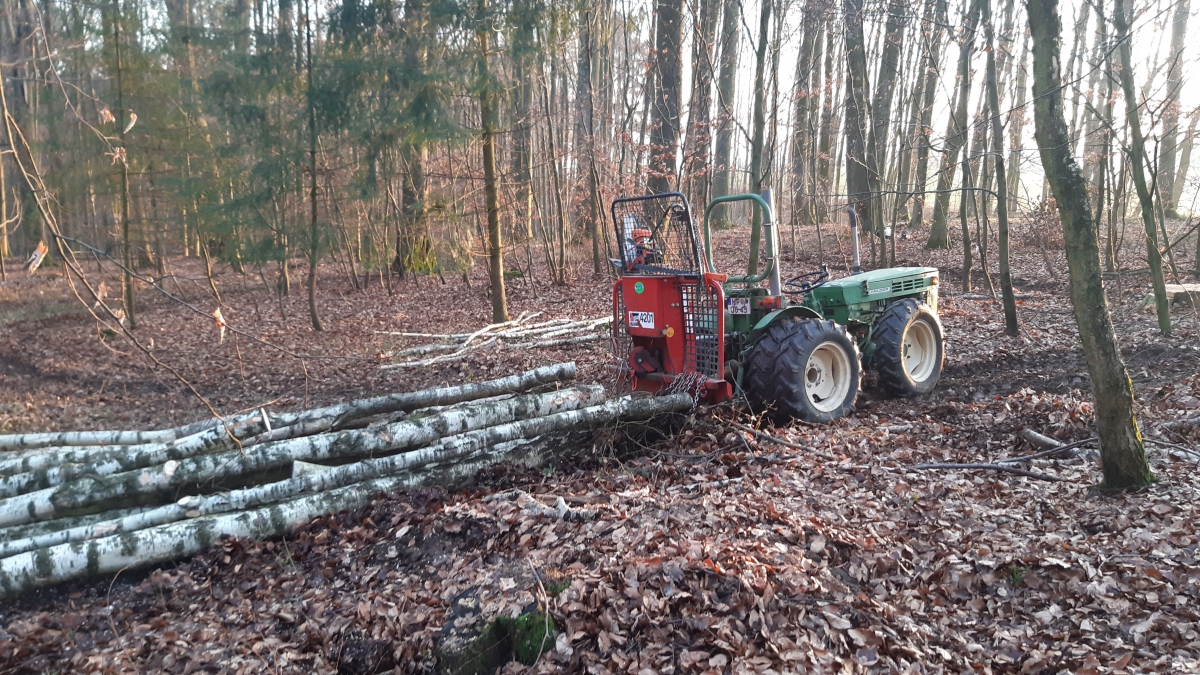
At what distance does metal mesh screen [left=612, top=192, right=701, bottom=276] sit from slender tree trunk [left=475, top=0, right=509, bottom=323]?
17.4 ft

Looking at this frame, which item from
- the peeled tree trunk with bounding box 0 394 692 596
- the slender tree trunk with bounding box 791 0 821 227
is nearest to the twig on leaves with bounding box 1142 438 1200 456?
the peeled tree trunk with bounding box 0 394 692 596

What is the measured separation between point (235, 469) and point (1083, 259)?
566 centimetres

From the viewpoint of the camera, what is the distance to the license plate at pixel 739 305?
6.70 metres

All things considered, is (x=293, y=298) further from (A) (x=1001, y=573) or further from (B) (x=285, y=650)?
(A) (x=1001, y=573)

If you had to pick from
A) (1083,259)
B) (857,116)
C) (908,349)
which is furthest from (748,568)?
(857,116)

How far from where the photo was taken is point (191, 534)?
4.54 m

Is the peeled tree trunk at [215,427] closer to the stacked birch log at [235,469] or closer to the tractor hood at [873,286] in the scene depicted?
the stacked birch log at [235,469]

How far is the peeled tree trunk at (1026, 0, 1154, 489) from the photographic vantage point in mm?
4035

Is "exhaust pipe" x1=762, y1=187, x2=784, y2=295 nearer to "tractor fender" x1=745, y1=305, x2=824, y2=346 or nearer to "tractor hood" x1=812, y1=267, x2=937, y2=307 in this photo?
"tractor fender" x1=745, y1=305, x2=824, y2=346

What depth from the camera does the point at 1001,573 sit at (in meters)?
3.54

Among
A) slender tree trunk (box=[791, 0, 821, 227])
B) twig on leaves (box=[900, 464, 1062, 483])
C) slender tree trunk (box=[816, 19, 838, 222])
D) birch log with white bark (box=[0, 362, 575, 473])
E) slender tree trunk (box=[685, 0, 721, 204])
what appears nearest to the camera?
twig on leaves (box=[900, 464, 1062, 483])

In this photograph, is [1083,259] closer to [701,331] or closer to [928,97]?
[701,331]

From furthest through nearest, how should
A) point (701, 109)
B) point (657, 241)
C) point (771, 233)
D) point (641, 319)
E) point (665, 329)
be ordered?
point (701, 109), point (657, 241), point (641, 319), point (665, 329), point (771, 233)

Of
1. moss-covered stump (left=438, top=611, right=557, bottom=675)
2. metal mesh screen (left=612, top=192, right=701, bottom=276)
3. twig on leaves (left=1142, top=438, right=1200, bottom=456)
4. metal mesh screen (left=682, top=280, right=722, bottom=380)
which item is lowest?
moss-covered stump (left=438, top=611, right=557, bottom=675)
